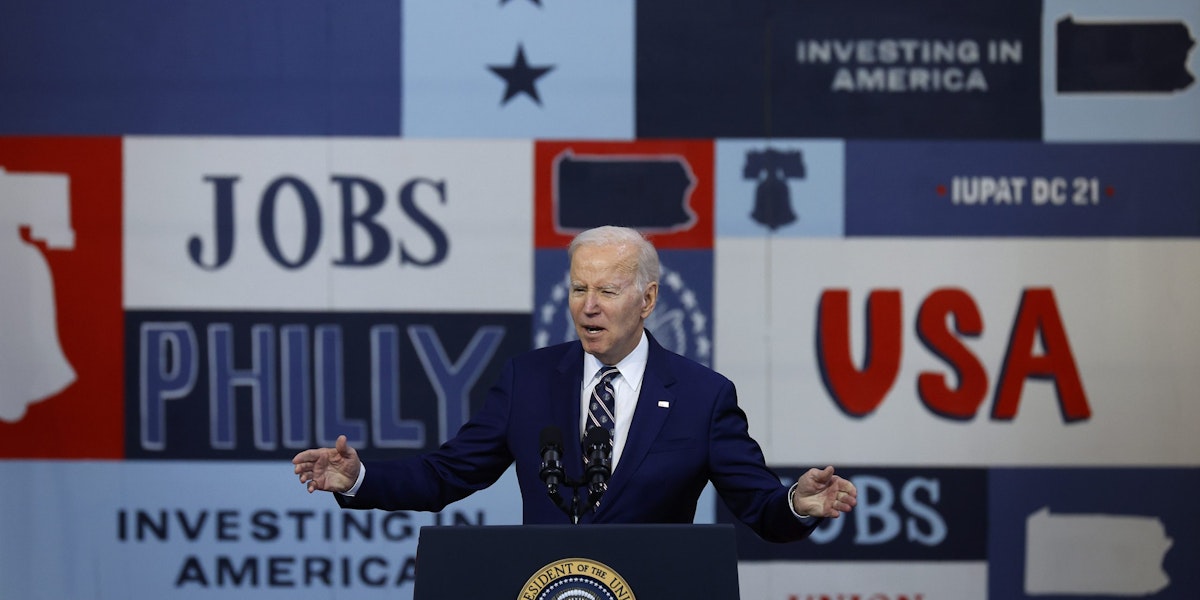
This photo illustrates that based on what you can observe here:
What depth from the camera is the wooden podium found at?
1.83 meters

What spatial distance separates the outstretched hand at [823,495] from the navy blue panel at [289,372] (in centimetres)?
221

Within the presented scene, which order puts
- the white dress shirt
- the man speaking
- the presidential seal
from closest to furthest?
the presidential seal → the man speaking → the white dress shirt

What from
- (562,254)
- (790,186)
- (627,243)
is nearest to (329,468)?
(627,243)

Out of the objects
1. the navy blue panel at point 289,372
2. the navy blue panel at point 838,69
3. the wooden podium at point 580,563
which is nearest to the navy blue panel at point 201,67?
the navy blue panel at point 289,372

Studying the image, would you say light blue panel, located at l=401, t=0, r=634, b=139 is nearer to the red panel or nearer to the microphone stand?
the red panel

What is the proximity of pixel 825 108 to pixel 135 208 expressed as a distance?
2357 mm

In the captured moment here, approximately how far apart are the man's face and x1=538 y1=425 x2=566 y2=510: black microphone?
0.30 m

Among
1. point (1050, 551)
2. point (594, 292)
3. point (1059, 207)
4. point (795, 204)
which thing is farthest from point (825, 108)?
point (594, 292)

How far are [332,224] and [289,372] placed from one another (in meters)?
0.52

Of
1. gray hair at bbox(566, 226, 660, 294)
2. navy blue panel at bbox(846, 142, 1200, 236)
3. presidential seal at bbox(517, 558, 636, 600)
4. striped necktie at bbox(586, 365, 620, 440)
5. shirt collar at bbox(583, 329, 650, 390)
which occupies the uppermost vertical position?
navy blue panel at bbox(846, 142, 1200, 236)

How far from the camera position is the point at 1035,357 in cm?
425

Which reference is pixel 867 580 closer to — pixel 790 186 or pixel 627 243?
pixel 790 186

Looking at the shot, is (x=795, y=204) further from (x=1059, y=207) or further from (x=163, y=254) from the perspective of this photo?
(x=163, y=254)

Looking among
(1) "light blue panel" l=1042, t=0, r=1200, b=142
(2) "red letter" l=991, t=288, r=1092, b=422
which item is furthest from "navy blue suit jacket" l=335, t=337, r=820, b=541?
(1) "light blue panel" l=1042, t=0, r=1200, b=142
